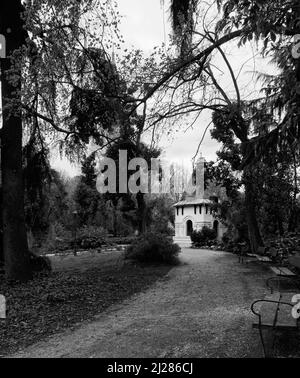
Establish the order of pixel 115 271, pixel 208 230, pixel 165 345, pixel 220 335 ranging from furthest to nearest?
pixel 208 230
pixel 115 271
pixel 220 335
pixel 165 345

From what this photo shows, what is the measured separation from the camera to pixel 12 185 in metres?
10.3

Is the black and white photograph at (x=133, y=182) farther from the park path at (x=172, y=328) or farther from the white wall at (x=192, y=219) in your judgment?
the white wall at (x=192, y=219)

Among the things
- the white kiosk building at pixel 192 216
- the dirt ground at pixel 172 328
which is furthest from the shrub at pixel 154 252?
the white kiosk building at pixel 192 216

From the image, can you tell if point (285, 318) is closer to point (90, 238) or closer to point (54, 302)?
point (54, 302)

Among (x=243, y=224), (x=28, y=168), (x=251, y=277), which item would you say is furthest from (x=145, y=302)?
(x=243, y=224)

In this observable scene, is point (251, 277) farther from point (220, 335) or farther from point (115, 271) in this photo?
point (220, 335)

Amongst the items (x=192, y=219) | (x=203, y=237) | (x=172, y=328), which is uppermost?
(x=192, y=219)

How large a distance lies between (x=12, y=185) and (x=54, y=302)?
A: 386 cm

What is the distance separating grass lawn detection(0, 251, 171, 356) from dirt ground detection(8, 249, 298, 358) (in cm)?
32

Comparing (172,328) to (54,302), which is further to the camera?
(54,302)

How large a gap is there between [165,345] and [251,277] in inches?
273

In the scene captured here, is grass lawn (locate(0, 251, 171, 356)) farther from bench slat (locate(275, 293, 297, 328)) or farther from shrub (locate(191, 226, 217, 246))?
shrub (locate(191, 226, 217, 246))

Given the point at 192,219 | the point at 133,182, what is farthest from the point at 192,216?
the point at 133,182

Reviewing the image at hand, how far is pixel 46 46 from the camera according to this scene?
852 cm
